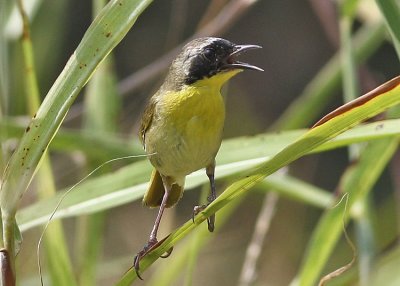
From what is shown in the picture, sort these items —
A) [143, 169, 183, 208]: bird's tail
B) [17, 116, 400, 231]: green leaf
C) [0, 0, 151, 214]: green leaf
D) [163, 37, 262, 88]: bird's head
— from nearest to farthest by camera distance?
1. [0, 0, 151, 214]: green leaf
2. [17, 116, 400, 231]: green leaf
3. [163, 37, 262, 88]: bird's head
4. [143, 169, 183, 208]: bird's tail

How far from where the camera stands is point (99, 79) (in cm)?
305

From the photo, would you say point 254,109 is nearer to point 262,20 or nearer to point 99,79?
point 262,20

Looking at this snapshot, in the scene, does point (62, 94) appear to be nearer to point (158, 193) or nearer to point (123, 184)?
point (123, 184)

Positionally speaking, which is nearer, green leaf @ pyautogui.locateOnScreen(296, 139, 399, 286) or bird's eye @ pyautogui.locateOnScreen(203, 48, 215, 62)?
green leaf @ pyautogui.locateOnScreen(296, 139, 399, 286)

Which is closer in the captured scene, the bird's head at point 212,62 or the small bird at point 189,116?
the small bird at point 189,116

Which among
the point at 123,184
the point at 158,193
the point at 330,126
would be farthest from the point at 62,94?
the point at 158,193

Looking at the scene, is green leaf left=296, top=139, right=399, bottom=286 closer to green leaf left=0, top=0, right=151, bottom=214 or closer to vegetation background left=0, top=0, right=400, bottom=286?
vegetation background left=0, top=0, right=400, bottom=286

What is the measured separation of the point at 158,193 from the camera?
2631 mm

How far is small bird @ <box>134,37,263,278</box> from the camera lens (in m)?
2.32

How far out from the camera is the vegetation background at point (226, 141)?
238cm

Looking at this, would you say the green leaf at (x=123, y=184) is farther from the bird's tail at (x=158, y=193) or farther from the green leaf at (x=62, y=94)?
the green leaf at (x=62, y=94)

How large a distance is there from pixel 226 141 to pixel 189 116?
162mm

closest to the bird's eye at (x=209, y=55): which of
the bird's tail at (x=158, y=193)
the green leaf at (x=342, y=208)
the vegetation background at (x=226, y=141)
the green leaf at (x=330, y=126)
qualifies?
the vegetation background at (x=226, y=141)

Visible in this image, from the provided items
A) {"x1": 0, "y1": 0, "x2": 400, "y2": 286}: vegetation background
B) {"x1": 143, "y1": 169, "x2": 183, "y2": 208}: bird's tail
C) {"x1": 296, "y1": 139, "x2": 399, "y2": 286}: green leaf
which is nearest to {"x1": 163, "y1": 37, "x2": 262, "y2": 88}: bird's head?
{"x1": 0, "y1": 0, "x2": 400, "y2": 286}: vegetation background
